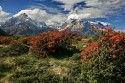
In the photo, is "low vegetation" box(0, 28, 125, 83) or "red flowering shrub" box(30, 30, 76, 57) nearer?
"low vegetation" box(0, 28, 125, 83)

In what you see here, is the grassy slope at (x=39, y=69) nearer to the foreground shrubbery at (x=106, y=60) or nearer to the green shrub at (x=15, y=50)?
the green shrub at (x=15, y=50)

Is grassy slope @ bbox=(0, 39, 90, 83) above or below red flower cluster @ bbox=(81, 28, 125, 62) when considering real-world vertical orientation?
below

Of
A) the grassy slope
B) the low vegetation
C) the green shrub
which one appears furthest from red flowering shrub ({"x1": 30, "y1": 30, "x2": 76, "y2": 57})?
the green shrub

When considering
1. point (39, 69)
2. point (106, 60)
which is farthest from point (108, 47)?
point (39, 69)

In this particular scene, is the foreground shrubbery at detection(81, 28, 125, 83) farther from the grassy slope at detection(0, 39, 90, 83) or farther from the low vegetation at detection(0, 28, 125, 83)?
the grassy slope at detection(0, 39, 90, 83)

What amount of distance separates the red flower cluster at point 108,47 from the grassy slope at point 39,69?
2.22 metres

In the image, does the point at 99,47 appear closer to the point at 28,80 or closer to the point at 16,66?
the point at 28,80

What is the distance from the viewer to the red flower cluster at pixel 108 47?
18328mm

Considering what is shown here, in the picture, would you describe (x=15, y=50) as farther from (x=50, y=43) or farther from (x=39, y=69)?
(x=39, y=69)

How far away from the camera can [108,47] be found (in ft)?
61.6

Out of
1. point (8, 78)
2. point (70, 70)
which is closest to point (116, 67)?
point (70, 70)

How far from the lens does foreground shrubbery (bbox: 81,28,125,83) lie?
58.7 ft

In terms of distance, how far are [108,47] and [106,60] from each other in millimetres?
1108

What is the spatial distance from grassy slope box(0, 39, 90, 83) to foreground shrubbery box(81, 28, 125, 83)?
1.87 metres
